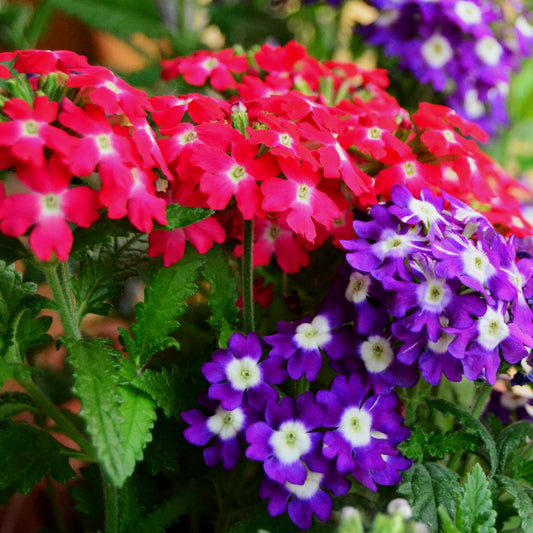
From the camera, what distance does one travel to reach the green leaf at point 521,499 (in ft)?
2.01

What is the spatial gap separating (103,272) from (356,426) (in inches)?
11.8

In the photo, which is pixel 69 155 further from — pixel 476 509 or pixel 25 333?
pixel 476 509

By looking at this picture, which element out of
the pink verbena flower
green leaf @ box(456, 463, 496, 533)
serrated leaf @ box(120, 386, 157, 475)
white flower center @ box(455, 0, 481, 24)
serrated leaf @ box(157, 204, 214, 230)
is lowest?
green leaf @ box(456, 463, 496, 533)

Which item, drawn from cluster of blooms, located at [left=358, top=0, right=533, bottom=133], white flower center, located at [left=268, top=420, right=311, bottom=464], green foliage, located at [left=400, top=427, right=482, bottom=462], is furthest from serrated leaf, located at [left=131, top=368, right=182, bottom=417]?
cluster of blooms, located at [left=358, top=0, right=533, bottom=133]

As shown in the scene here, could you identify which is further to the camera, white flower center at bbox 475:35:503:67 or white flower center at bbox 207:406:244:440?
white flower center at bbox 475:35:503:67

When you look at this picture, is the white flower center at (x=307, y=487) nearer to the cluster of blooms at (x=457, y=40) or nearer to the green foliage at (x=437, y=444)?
A: the green foliage at (x=437, y=444)

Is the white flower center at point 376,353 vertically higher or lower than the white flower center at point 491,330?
lower

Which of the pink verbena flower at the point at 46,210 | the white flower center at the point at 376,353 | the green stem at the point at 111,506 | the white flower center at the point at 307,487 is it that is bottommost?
the green stem at the point at 111,506

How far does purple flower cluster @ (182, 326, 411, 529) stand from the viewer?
2.06 ft

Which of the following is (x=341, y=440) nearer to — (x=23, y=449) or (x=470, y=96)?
(x=23, y=449)

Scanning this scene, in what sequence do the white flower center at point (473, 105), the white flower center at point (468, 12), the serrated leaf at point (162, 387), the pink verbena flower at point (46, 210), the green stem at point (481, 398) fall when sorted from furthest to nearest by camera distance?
the white flower center at point (473, 105) < the white flower center at point (468, 12) < the green stem at point (481, 398) < the serrated leaf at point (162, 387) < the pink verbena flower at point (46, 210)

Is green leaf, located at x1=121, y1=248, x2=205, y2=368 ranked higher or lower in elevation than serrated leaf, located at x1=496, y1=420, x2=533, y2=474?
higher

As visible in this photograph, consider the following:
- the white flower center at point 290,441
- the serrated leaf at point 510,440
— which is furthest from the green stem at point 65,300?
the serrated leaf at point 510,440

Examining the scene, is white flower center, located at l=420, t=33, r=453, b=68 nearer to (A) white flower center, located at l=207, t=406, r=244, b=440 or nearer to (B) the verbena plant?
(B) the verbena plant
